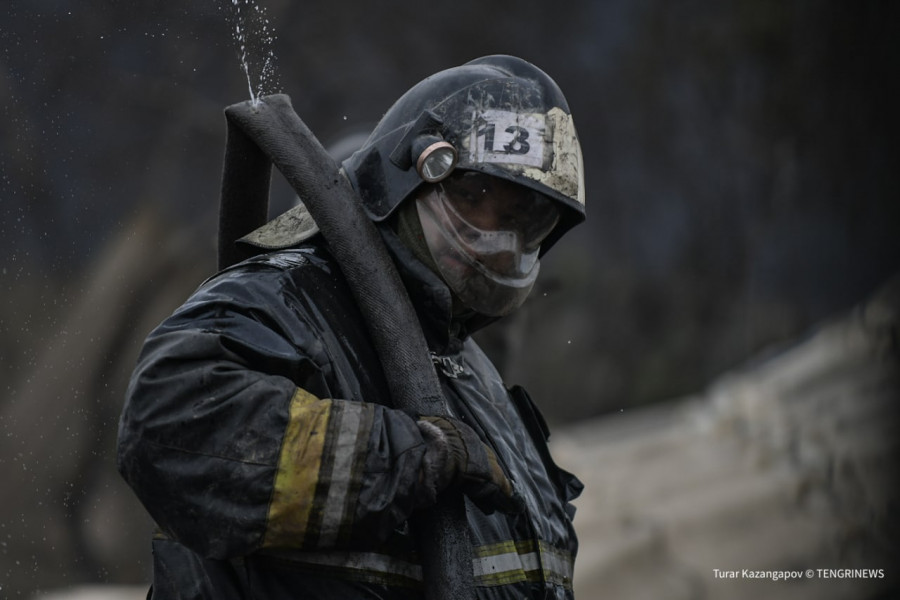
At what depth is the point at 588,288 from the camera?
897 cm

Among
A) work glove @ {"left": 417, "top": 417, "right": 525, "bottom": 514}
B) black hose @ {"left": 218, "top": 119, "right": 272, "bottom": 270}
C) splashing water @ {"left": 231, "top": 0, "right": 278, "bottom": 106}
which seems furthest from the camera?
splashing water @ {"left": 231, "top": 0, "right": 278, "bottom": 106}

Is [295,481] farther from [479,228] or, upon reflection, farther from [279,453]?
[479,228]

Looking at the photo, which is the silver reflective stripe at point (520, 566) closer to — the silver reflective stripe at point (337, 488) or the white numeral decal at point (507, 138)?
the silver reflective stripe at point (337, 488)

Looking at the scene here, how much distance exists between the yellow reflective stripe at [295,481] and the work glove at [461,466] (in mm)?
158

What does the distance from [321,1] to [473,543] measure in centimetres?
537

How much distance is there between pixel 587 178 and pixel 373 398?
7.40m

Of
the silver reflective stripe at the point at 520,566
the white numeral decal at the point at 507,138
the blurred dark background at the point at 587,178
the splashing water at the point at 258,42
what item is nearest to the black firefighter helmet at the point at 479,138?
the white numeral decal at the point at 507,138

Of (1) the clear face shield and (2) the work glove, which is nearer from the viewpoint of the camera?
(2) the work glove

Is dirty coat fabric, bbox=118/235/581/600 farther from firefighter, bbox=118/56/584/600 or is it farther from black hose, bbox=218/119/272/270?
black hose, bbox=218/119/272/270

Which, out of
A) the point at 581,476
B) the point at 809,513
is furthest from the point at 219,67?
the point at 809,513

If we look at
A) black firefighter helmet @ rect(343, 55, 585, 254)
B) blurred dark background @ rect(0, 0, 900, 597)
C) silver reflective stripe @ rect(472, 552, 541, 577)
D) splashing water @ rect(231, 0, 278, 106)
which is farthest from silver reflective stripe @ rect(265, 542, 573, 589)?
splashing water @ rect(231, 0, 278, 106)

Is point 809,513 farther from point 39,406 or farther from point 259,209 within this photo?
point 259,209

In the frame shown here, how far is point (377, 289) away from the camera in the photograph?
82.1 inches

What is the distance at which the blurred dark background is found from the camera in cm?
490
